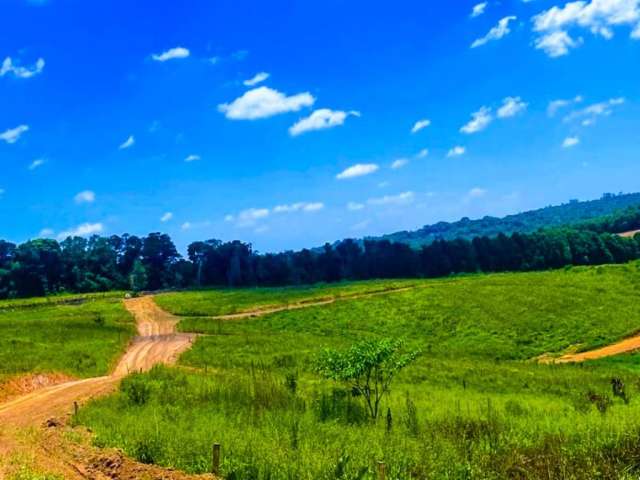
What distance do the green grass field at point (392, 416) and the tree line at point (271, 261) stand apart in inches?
3014

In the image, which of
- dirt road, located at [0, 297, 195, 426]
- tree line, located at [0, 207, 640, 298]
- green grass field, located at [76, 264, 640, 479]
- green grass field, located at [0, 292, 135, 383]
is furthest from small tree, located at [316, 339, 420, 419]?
tree line, located at [0, 207, 640, 298]

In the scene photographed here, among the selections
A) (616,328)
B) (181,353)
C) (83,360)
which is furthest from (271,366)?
(616,328)

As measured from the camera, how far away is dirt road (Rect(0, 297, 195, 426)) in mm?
26188

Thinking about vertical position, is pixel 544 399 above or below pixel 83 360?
below

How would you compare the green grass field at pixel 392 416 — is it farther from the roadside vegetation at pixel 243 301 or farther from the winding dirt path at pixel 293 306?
the roadside vegetation at pixel 243 301

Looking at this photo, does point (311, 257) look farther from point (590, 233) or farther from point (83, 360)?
point (83, 360)

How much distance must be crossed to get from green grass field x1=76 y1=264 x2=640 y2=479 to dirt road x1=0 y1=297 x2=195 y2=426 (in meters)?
2.21

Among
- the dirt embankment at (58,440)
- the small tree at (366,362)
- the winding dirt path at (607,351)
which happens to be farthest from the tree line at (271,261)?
the small tree at (366,362)

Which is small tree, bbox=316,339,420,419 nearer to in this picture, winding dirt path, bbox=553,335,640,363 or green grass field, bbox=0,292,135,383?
green grass field, bbox=0,292,135,383

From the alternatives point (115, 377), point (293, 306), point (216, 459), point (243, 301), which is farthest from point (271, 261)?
point (216, 459)

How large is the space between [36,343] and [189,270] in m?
107

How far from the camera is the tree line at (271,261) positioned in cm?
13288

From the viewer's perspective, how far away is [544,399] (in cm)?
2912

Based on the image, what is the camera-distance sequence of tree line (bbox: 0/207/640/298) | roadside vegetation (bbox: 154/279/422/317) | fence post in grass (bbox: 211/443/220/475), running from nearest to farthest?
fence post in grass (bbox: 211/443/220/475), roadside vegetation (bbox: 154/279/422/317), tree line (bbox: 0/207/640/298)
